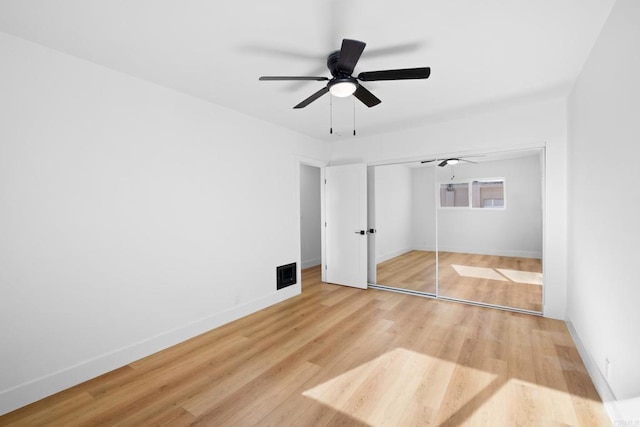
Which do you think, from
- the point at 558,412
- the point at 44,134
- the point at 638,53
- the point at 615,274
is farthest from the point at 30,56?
the point at 558,412

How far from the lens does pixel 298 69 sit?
250 centimetres

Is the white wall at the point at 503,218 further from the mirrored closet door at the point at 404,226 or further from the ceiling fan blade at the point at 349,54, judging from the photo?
the ceiling fan blade at the point at 349,54

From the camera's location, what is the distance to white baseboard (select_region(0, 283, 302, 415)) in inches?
76.4

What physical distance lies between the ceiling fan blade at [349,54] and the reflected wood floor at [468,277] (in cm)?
370

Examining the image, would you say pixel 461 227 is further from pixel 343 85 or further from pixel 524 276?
pixel 343 85

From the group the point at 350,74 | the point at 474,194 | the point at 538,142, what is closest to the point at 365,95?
the point at 350,74

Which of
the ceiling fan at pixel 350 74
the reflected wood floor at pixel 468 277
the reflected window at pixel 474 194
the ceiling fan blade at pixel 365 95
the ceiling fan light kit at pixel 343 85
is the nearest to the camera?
the ceiling fan at pixel 350 74

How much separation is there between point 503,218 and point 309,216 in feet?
13.0

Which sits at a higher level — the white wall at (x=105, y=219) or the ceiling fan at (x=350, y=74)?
the ceiling fan at (x=350, y=74)

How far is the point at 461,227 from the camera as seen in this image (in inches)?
205

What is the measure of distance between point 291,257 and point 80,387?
276cm

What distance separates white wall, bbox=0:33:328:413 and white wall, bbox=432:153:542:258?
381cm

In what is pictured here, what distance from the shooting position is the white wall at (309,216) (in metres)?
6.39

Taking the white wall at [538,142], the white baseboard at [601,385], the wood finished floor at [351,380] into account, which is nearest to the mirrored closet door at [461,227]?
the white wall at [538,142]
